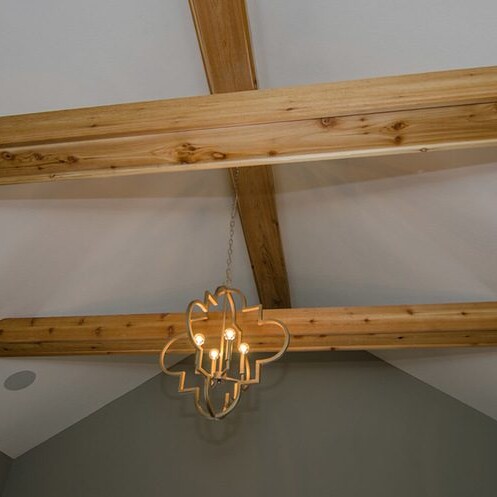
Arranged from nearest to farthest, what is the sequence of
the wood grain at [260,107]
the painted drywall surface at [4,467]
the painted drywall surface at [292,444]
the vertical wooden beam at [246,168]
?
the wood grain at [260,107] → the vertical wooden beam at [246,168] → the painted drywall surface at [292,444] → the painted drywall surface at [4,467]

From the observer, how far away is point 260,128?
4.88ft

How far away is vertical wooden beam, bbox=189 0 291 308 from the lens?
1.66 meters

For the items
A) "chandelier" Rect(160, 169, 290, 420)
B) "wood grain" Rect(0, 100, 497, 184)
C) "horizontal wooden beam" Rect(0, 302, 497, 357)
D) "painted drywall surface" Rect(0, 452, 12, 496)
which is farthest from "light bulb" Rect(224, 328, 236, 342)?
"painted drywall surface" Rect(0, 452, 12, 496)

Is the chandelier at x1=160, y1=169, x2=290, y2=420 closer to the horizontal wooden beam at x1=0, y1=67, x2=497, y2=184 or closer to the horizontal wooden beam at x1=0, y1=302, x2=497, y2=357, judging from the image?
the horizontal wooden beam at x1=0, y1=302, x2=497, y2=357

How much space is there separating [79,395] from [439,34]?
11.9ft

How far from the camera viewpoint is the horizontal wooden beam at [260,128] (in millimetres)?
1375

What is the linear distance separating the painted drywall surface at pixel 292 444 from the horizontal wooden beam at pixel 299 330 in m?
1.08

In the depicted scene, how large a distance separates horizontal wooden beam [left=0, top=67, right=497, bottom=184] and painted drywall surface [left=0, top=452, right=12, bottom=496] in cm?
308

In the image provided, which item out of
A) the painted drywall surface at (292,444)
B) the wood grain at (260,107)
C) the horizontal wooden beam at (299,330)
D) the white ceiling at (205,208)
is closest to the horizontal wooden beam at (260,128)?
the wood grain at (260,107)

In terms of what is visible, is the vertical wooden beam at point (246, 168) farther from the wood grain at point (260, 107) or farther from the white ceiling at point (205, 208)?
the wood grain at point (260, 107)

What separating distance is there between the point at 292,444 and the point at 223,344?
1.77 m

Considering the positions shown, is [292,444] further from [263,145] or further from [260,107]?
[260,107]

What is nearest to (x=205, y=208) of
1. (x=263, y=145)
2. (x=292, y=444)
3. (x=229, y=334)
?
(x=229, y=334)

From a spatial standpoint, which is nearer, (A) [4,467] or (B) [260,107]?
(B) [260,107]
